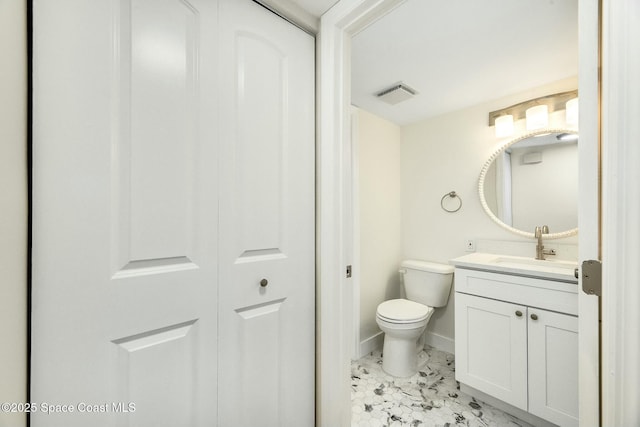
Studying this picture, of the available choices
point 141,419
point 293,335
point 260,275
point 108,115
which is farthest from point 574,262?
point 108,115

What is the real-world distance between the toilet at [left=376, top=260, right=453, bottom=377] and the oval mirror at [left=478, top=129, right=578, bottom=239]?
2.09 feet

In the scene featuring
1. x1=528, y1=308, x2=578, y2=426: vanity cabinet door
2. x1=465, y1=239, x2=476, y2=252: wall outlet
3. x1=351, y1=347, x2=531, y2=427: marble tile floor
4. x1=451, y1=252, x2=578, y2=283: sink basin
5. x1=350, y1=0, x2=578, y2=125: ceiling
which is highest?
x1=350, y1=0, x2=578, y2=125: ceiling

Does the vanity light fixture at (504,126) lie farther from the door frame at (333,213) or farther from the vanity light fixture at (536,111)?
the door frame at (333,213)

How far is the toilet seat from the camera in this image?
6.33ft

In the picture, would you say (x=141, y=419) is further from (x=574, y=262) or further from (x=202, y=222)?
(x=574, y=262)

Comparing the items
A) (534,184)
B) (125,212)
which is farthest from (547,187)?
(125,212)

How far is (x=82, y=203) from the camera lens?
2.24 feet

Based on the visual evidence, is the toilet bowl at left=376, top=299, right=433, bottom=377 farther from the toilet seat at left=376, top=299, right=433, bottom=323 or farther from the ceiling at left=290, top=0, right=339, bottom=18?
the ceiling at left=290, top=0, right=339, bottom=18

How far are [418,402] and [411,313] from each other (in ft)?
1.80

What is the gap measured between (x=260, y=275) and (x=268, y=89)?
72cm

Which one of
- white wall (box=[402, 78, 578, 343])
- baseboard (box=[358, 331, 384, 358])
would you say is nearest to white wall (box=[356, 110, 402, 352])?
baseboard (box=[358, 331, 384, 358])

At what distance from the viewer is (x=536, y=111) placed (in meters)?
1.90

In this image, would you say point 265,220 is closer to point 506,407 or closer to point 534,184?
point 506,407

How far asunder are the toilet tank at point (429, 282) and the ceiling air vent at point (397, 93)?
1.41 m
